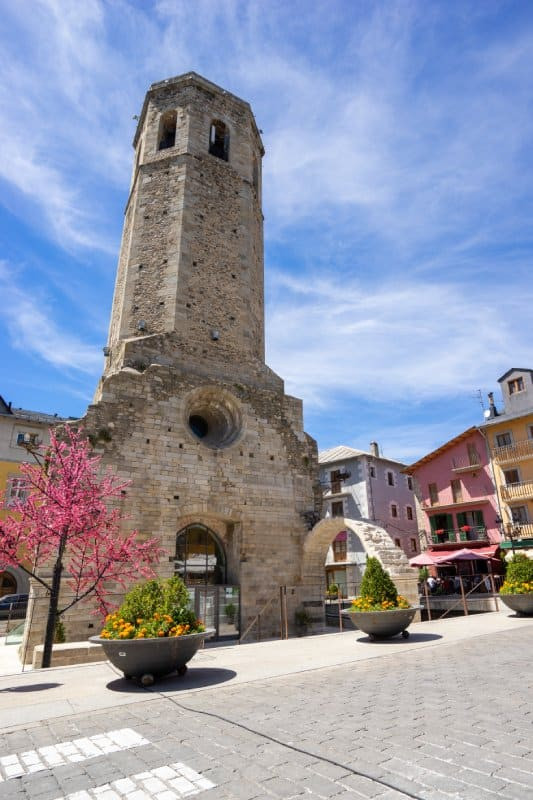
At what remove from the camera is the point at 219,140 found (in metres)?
19.1

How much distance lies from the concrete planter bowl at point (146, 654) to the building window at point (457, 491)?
80.9 ft

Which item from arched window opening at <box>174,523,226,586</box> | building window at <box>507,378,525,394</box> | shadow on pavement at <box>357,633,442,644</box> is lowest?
shadow on pavement at <box>357,633,442,644</box>

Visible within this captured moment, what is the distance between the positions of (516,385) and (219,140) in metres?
20.5

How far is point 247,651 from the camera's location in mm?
8781

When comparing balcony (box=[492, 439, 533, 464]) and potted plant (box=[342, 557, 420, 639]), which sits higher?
balcony (box=[492, 439, 533, 464])

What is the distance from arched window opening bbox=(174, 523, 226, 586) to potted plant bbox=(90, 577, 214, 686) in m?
6.49

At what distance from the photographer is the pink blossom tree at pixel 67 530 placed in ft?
27.2

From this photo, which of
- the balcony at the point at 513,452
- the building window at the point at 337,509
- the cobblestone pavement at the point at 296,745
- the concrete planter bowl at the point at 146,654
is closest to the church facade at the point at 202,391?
the concrete planter bowl at the point at 146,654

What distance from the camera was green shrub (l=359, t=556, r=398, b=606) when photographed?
8.91 meters

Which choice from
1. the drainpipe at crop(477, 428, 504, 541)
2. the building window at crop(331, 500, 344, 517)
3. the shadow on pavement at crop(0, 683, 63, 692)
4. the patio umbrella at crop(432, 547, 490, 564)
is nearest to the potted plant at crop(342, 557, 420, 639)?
the shadow on pavement at crop(0, 683, 63, 692)

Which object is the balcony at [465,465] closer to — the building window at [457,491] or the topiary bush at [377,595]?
the building window at [457,491]

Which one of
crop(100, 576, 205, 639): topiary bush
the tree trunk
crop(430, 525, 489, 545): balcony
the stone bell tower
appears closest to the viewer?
crop(100, 576, 205, 639): topiary bush

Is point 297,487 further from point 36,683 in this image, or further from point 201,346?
point 36,683

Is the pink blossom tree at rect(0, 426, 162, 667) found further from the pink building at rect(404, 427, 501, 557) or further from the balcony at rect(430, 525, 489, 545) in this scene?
the balcony at rect(430, 525, 489, 545)
